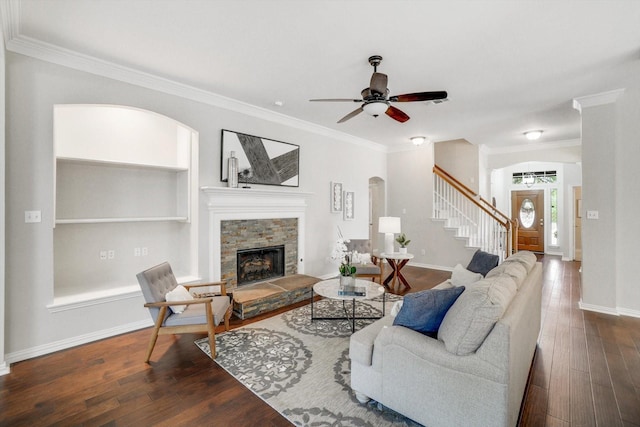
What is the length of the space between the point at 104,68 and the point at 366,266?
420cm

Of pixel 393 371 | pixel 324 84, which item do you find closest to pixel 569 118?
pixel 324 84

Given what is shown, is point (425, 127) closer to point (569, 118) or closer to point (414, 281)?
point (569, 118)

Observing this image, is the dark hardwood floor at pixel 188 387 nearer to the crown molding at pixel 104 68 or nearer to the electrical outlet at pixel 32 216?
the electrical outlet at pixel 32 216

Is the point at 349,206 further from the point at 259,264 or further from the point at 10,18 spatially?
the point at 10,18

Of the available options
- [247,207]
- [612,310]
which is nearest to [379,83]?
[247,207]

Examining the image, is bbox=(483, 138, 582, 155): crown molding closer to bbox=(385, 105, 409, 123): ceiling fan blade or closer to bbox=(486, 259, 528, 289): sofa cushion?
bbox=(385, 105, 409, 123): ceiling fan blade

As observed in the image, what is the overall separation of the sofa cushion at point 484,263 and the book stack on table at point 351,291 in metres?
1.52

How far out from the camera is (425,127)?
18.1 ft

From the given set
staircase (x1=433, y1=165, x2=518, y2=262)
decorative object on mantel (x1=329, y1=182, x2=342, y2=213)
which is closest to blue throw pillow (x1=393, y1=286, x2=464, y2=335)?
decorative object on mantel (x1=329, y1=182, x2=342, y2=213)

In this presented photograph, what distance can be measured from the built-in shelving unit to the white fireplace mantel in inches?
9.0

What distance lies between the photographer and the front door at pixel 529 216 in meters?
9.09

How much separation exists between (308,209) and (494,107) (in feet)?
10.8

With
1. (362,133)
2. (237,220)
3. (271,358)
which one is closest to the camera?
(271,358)

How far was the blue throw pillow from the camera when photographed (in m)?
1.99
